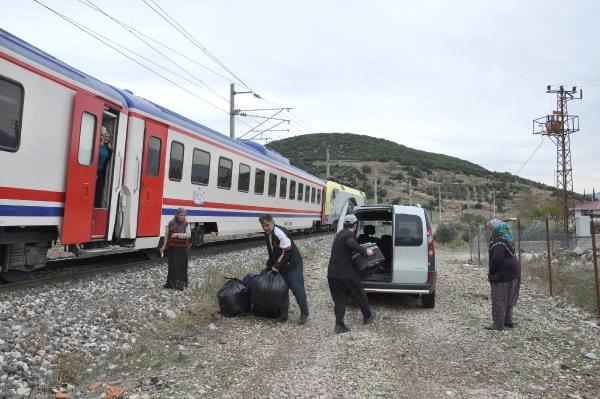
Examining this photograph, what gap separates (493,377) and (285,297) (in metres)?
2.96

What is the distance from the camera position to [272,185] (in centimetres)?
1794

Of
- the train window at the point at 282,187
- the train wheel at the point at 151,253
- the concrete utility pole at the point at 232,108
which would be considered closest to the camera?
the train wheel at the point at 151,253

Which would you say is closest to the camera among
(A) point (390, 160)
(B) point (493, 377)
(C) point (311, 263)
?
(B) point (493, 377)

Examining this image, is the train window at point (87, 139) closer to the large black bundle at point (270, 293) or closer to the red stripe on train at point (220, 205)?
the red stripe on train at point (220, 205)

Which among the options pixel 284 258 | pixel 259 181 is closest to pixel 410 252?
pixel 284 258

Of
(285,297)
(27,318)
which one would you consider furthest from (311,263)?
(27,318)

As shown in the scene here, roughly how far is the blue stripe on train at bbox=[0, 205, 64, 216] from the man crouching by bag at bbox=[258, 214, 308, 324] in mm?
3042

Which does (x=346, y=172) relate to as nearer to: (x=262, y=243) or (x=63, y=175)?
(x=262, y=243)

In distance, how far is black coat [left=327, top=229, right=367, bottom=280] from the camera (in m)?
6.66

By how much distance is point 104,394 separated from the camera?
13.9 feet

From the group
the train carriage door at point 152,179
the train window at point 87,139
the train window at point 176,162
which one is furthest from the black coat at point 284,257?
the train window at point 176,162

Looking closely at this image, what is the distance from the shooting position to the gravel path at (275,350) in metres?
4.56

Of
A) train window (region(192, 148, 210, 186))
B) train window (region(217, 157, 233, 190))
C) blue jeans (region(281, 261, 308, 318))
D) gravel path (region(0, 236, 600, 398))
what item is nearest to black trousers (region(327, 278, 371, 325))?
gravel path (region(0, 236, 600, 398))

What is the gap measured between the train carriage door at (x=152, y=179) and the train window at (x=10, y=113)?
3000 mm
